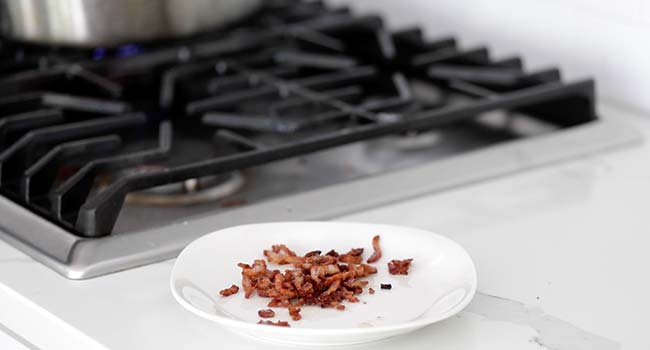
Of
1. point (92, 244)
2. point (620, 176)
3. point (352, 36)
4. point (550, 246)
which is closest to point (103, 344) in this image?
point (92, 244)

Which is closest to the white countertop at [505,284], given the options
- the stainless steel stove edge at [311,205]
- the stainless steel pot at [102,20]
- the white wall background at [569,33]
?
the stainless steel stove edge at [311,205]

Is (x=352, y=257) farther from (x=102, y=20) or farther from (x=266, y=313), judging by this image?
(x=102, y=20)

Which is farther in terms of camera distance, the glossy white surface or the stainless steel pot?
the stainless steel pot

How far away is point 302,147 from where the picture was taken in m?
0.98

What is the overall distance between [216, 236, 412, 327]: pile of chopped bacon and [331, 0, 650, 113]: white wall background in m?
0.50

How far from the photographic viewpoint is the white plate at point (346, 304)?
0.73 meters

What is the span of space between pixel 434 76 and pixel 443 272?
0.45m

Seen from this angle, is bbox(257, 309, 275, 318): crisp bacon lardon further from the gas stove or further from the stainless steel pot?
the stainless steel pot

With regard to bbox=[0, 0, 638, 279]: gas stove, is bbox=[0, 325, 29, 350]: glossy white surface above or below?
below

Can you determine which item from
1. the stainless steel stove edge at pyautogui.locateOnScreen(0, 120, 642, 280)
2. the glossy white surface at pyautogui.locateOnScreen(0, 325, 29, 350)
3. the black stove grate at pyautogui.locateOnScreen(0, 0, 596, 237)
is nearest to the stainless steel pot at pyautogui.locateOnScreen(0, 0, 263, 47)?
the black stove grate at pyautogui.locateOnScreen(0, 0, 596, 237)

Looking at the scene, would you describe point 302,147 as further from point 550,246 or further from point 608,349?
point 608,349

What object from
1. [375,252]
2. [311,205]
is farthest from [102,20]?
[375,252]

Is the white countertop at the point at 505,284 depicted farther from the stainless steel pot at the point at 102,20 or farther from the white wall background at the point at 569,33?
the stainless steel pot at the point at 102,20

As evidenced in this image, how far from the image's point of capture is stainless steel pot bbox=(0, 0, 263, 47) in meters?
1.16
